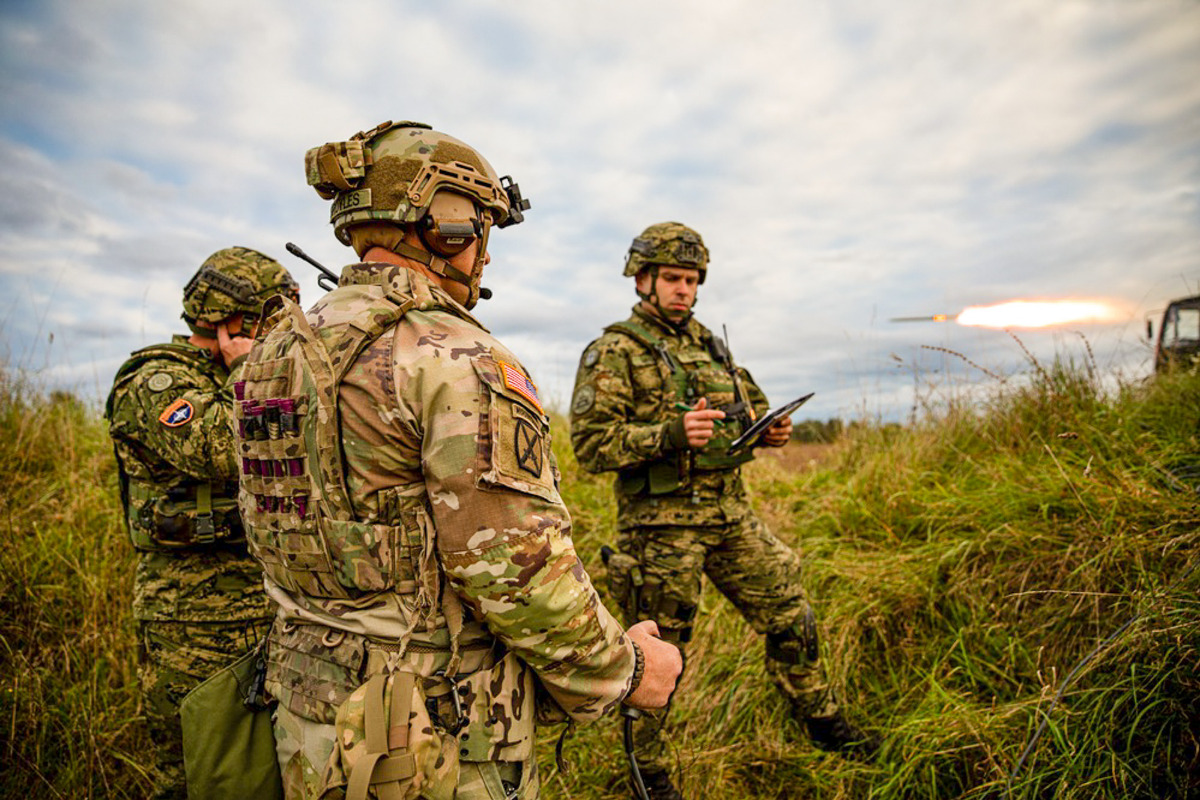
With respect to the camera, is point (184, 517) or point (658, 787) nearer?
point (184, 517)

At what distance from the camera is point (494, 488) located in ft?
5.02

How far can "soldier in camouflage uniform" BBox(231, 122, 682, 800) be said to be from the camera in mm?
1516

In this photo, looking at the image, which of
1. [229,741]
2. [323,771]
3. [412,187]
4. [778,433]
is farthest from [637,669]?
[778,433]

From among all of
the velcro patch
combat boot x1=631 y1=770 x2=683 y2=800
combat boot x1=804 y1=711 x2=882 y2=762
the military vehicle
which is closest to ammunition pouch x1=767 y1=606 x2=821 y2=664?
combat boot x1=804 y1=711 x2=882 y2=762

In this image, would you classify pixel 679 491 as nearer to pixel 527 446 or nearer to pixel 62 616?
pixel 527 446

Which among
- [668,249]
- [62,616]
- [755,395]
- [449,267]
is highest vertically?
[668,249]

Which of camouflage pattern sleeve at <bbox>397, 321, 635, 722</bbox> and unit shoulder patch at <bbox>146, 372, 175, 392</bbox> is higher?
unit shoulder patch at <bbox>146, 372, 175, 392</bbox>

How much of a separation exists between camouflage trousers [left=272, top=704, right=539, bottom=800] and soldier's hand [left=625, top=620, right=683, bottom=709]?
33 cm

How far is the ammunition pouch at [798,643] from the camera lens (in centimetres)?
367

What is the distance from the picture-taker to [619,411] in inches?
147

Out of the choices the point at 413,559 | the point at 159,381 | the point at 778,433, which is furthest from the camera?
the point at 778,433

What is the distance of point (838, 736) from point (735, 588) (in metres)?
0.94

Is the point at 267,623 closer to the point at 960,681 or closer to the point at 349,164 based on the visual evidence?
the point at 349,164

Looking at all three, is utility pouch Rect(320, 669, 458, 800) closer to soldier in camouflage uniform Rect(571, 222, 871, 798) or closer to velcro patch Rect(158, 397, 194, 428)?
velcro patch Rect(158, 397, 194, 428)
